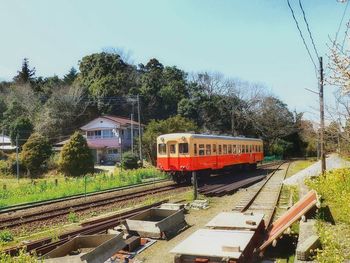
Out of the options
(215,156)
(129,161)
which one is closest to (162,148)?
(215,156)

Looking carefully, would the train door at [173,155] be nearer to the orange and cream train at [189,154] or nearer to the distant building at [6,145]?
the orange and cream train at [189,154]

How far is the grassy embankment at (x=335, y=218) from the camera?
5.97 m

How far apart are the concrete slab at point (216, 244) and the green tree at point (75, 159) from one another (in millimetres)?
28814

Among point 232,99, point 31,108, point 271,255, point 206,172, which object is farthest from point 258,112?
point 271,255

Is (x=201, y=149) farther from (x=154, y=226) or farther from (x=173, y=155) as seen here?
(x=154, y=226)

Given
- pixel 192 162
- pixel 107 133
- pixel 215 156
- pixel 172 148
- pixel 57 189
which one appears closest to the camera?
pixel 192 162

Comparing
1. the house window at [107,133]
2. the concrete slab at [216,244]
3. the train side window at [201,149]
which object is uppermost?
the house window at [107,133]

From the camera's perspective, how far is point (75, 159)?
3581cm

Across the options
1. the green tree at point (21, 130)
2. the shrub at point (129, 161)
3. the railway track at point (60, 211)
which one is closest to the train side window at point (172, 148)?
the railway track at point (60, 211)

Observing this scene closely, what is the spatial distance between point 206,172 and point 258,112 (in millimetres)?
40893

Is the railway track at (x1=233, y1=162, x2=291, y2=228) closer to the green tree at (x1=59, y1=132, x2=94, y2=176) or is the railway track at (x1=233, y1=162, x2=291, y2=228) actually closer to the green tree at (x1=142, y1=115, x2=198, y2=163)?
the green tree at (x1=59, y1=132, x2=94, y2=176)

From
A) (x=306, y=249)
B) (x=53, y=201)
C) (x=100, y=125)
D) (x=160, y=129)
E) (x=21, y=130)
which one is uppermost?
(x=100, y=125)

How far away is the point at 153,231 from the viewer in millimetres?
10281

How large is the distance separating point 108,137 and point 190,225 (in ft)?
133
